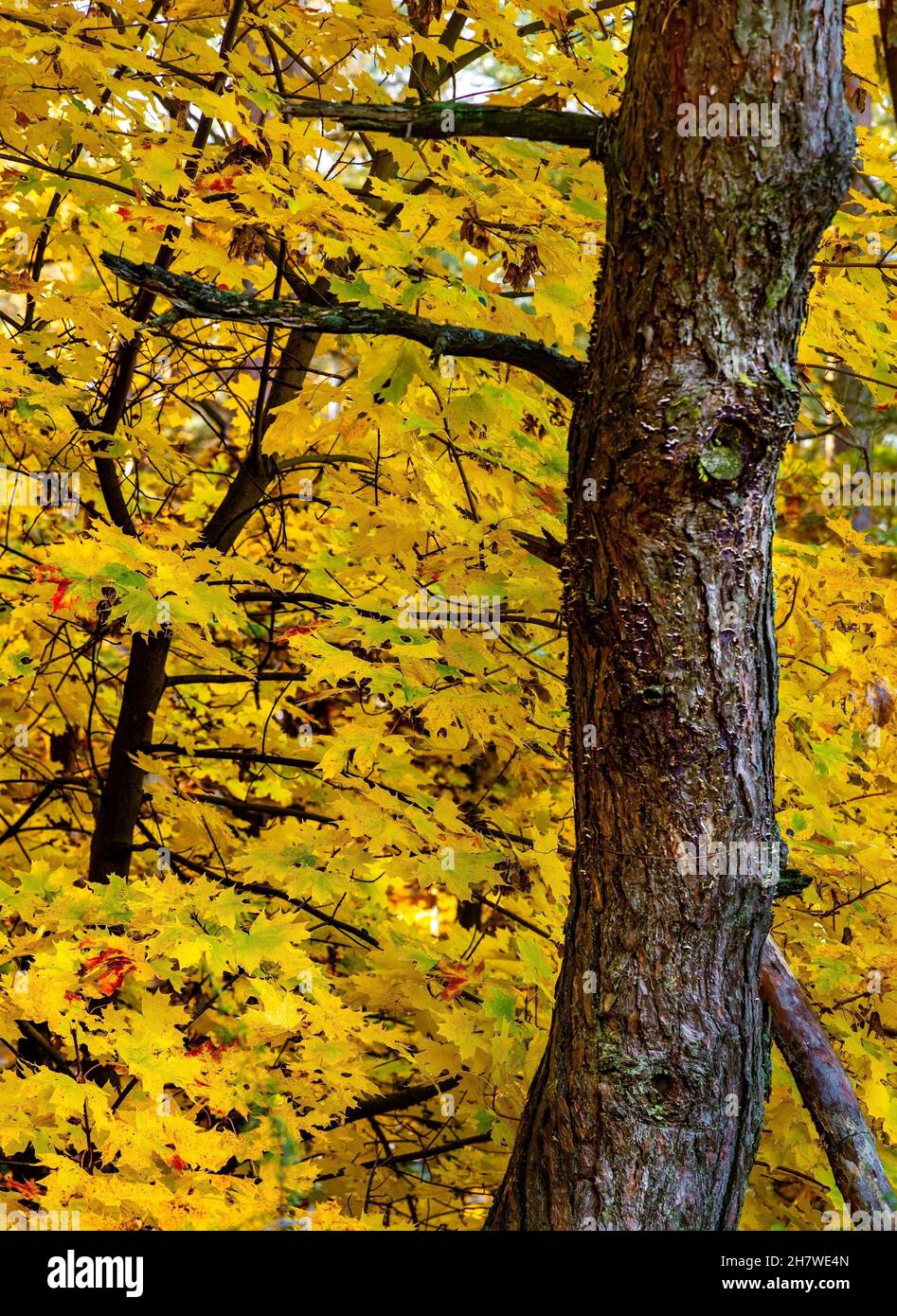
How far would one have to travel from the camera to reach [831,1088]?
6.86 feet

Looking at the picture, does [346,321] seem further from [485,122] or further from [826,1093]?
[826,1093]

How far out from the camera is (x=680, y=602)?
1.94 m

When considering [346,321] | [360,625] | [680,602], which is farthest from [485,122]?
[360,625]

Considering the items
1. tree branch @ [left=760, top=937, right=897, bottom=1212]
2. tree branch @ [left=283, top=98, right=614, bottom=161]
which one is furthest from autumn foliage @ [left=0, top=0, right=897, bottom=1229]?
tree branch @ [left=760, top=937, right=897, bottom=1212]

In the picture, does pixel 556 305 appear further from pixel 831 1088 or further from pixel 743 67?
pixel 831 1088

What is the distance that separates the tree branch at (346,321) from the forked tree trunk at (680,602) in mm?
135

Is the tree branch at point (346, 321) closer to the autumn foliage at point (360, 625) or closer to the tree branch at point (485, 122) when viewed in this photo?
the autumn foliage at point (360, 625)

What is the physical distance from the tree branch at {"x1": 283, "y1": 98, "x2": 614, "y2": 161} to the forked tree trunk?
0.11 metres

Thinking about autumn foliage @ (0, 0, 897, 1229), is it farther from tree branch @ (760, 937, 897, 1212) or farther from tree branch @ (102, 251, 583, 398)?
tree branch @ (760, 937, 897, 1212)

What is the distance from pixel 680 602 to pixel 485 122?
100 cm

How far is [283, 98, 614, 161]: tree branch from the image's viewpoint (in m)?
2.04

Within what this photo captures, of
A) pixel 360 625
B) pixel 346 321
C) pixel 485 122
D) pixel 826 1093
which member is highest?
pixel 485 122

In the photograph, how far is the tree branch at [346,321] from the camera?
1.95 metres

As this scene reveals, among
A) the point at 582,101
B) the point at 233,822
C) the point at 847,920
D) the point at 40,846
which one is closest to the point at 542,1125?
the point at 847,920
